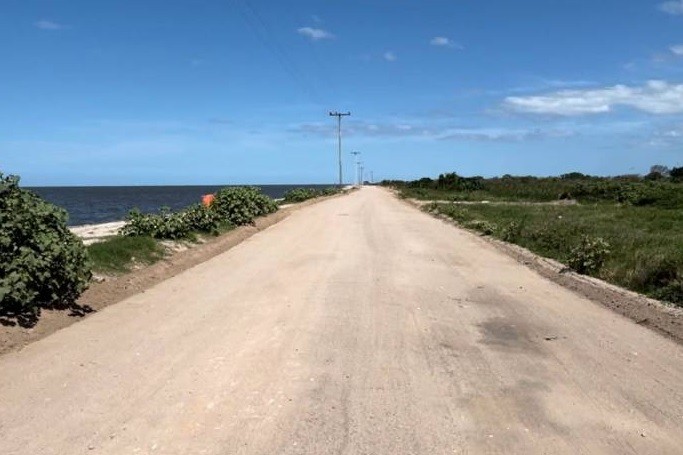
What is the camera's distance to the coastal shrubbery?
49.9 feet

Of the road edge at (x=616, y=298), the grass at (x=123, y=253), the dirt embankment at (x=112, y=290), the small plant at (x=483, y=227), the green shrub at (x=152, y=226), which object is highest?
the green shrub at (x=152, y=226)

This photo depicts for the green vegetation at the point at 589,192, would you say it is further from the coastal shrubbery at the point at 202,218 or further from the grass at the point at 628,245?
the coastal shrubbery at the point at 202,218

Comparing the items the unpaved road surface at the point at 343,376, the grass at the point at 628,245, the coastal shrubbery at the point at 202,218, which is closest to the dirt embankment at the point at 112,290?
the unpaved road surface at the point at 343,376

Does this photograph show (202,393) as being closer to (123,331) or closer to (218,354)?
(218,354)

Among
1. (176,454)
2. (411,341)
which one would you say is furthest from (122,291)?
(176,454)

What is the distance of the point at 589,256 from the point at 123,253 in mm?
9195

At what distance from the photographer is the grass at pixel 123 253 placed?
453 inches

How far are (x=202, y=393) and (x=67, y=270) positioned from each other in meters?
3.71

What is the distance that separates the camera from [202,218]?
18.2 meters

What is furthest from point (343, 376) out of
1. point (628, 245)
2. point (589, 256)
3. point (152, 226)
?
point (152, 226)

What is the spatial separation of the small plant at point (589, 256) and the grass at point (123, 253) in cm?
858

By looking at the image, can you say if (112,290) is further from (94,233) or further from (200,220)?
(94,233)

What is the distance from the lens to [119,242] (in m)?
13.2

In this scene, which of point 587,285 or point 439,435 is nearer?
point 439,435
